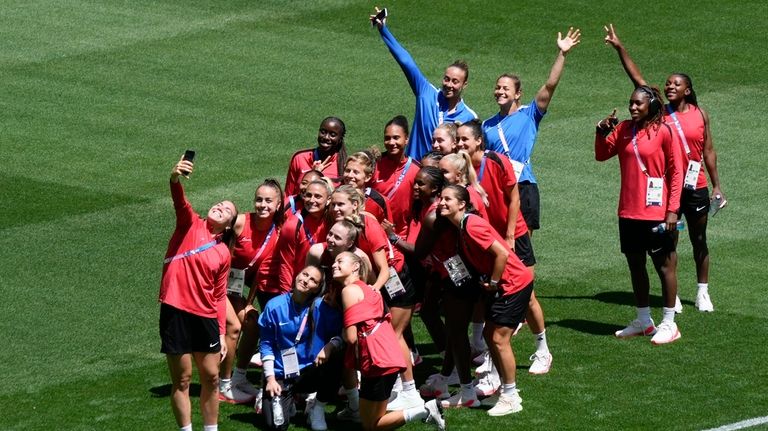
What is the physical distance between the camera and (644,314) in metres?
13.1

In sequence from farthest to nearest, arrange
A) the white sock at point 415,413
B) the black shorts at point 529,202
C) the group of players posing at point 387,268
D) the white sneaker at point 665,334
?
1. the black shorts at point 529,202
2. the white sneaker at point 665,334
3. the white sock at point 415,413
4. the group of players posing at point 387,268

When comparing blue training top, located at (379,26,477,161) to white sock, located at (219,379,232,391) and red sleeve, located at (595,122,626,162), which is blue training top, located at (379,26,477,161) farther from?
white sock, located at (219,379,232,391)

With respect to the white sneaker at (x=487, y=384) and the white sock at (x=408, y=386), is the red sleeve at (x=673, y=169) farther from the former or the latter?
the white sock at (x=408, y=386)

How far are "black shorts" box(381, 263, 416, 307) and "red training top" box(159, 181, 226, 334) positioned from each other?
1.51 m

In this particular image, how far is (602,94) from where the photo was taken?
69.1 feet

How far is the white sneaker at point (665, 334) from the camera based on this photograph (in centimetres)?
1285

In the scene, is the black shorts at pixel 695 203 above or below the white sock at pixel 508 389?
above

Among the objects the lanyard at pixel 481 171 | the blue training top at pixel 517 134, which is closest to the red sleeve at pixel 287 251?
the lanyard at pixel 481 171

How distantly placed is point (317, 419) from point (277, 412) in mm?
343

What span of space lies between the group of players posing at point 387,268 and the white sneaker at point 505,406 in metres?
0.01

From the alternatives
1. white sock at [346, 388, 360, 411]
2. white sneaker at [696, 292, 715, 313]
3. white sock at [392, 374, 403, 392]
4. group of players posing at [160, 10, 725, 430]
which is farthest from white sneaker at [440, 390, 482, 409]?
white sneaker at [696, 292, 715, 313]

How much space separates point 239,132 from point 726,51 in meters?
7.95

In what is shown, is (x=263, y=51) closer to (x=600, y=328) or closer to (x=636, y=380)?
(x=600, y=328)

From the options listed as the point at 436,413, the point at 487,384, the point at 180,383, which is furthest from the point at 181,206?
the point at 487,384
